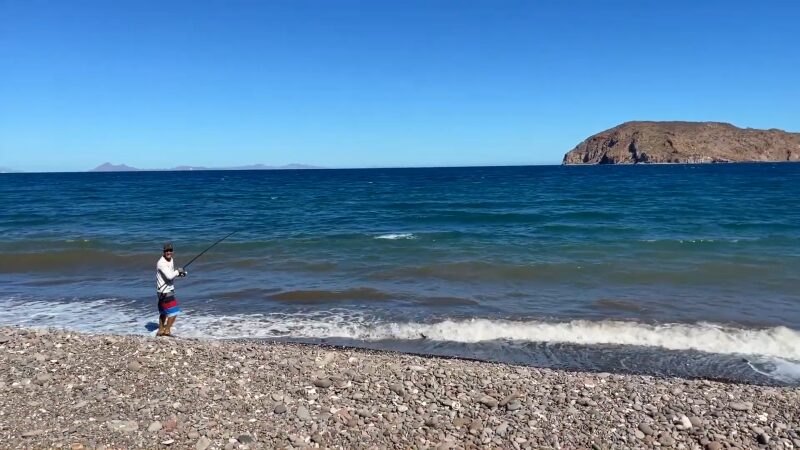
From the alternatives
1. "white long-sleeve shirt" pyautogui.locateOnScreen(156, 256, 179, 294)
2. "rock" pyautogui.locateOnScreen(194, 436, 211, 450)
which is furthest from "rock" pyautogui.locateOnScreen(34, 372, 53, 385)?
"white long-sleeve shirt" pyautogui.locateOnScreen(156, 256, 179, 294)

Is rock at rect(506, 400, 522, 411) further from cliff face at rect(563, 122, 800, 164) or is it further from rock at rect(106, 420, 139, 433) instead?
cliff face at rect(563, 122, 800, 164)

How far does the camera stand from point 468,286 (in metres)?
14.6

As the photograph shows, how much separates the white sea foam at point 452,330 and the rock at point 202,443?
188 inches

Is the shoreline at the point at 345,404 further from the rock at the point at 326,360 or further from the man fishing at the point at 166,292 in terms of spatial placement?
the man fishing at the point at 166,292

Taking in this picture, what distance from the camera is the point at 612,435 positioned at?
5766 millimetres

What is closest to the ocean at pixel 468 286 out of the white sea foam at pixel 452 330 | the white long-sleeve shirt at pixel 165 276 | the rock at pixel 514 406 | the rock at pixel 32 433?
the white sea foam at pixel 452 330

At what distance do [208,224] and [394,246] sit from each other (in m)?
13.5

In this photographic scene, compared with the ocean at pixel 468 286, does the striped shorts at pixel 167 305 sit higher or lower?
higher

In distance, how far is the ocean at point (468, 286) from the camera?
9805mm

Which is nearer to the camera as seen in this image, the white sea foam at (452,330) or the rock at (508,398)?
the rock at (508,398)

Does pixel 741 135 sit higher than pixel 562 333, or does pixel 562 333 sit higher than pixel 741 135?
pixel 741 135

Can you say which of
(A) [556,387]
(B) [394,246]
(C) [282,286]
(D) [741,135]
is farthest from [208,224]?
(D) [741,135]

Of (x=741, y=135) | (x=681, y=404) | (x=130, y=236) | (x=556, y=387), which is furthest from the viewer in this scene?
(x=741, y=135)

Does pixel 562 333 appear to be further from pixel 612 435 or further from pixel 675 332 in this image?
pixel 612 435
